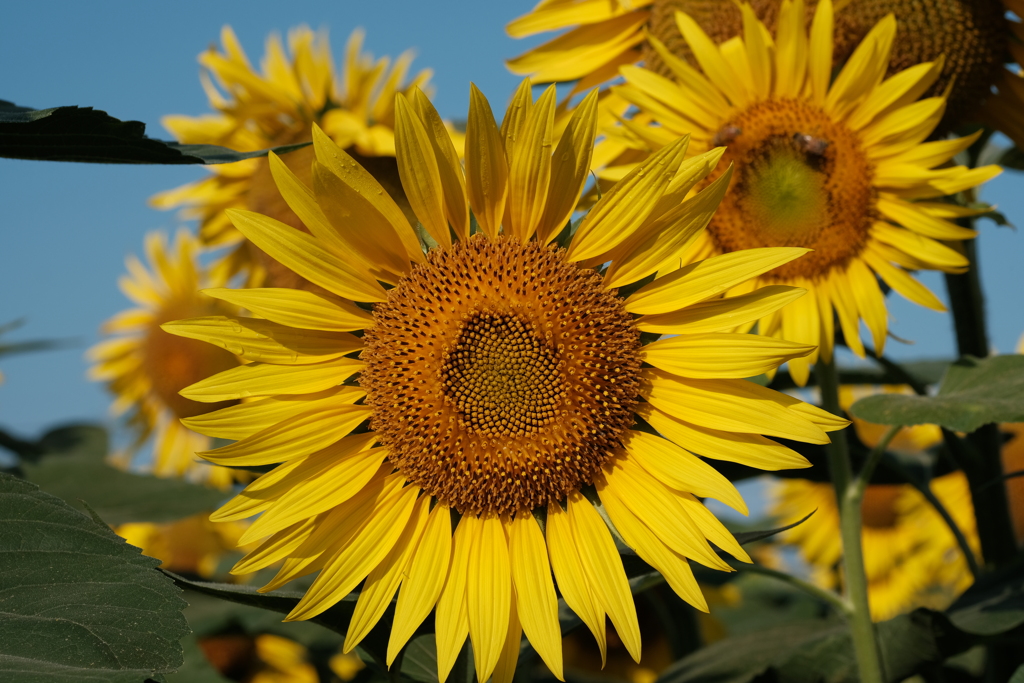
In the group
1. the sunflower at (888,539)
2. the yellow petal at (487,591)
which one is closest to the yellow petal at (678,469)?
the yellow petal at (487,591)

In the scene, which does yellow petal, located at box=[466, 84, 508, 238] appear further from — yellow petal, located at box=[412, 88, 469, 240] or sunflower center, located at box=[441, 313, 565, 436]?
sunflower center, located at box=[441, 313, 565, 436]

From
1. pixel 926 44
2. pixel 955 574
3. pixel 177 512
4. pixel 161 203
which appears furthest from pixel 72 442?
pixel 955 574

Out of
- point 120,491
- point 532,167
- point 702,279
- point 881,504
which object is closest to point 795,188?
point 702,279

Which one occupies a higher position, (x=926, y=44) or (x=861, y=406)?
(x=926, y=44)

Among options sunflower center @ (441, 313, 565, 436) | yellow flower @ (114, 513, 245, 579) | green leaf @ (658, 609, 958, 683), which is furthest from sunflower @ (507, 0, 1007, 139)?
yellow flower @ (114, 513, 245, 579)

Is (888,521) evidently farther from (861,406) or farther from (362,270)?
(362,270)

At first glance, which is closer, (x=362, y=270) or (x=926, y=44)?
(x=362, y=270)
